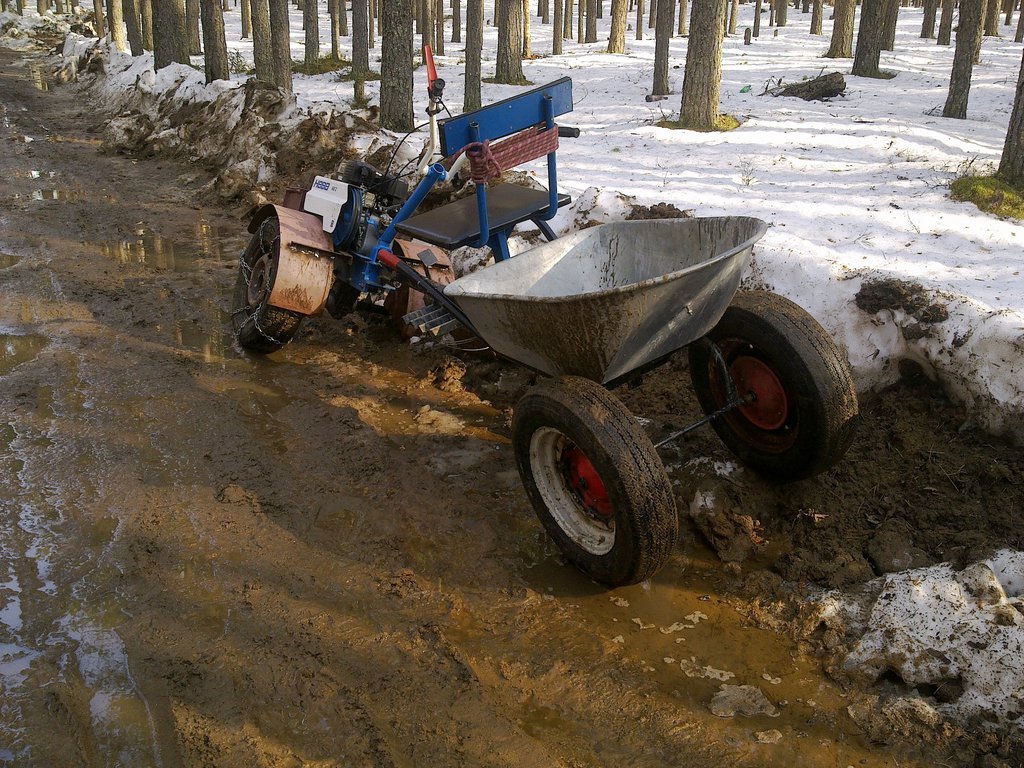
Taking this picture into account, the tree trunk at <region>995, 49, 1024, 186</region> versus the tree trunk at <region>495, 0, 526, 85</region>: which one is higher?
the tree trunk at <region>495, 0, 526, 85</region>

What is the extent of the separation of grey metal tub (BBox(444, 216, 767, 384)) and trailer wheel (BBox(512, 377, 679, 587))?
0.22 metres

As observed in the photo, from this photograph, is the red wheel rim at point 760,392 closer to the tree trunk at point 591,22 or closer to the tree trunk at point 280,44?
the tree trunk at point 280,44

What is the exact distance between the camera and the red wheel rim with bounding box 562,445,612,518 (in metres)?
3.61

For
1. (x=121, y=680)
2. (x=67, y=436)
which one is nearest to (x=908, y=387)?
(x=121, y=680)

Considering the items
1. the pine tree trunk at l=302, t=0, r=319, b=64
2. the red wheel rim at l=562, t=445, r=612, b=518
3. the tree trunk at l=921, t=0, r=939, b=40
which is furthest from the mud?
the tree trunk at l=921, t=0, r=939, b=40

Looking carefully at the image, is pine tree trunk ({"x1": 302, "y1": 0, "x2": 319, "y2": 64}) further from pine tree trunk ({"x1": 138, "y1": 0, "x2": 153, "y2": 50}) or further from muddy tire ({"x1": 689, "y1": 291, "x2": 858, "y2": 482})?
muddy tire ({"x1": 689, "y1": 291, "x2": 858, "y2": 482})

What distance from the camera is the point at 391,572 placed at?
3676mm

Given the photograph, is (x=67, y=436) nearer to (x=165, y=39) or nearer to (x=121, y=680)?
(x=121, y=680)

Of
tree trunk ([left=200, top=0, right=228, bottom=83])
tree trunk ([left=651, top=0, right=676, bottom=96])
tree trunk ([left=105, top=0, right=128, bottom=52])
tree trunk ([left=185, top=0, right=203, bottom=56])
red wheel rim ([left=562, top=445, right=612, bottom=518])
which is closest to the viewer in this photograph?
red wheel rim ([left=562, top=445, right=612, bottom=518])

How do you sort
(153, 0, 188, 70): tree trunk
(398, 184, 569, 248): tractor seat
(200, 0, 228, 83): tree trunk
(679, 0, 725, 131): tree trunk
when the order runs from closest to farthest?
(398, 184, 569, 248): tractor seat → (679, 0, 725, 131): tree trunk → (200, 0, 228, 83): tree trunk → (153, 0, 188, 70): tree trunk

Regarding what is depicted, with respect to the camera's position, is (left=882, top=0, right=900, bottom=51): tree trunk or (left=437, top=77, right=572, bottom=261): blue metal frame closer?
(left=437, top=77, right=572, bottom=261): blue metal frame

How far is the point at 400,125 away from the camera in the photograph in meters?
10.4

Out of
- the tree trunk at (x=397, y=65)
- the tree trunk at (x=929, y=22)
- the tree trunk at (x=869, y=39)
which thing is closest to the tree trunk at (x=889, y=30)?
the tree trunk at (x=929, y=22)

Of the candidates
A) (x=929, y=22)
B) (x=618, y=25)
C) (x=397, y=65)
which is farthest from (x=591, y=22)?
(x=397, y=65)
